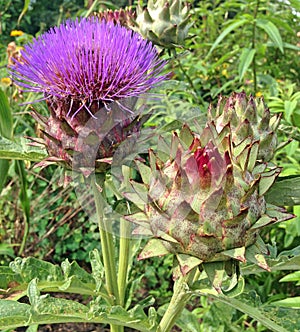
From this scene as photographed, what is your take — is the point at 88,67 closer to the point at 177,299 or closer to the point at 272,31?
the point at 177,299

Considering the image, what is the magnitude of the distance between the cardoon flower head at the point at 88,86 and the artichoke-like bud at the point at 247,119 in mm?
136

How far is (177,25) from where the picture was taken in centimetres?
98

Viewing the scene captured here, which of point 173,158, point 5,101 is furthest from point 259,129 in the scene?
point 5,101

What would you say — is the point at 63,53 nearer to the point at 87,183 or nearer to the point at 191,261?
the point at 87,183

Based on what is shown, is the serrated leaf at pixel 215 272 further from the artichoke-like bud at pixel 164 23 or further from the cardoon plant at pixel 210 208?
the artichoke-like bud at pixel 164 23

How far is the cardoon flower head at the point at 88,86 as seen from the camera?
2.51 ft

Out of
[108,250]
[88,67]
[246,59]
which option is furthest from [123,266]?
[246,59]

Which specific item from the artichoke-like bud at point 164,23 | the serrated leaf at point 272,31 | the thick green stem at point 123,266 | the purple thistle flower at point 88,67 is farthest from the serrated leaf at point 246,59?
the thick green stem at point 123,266

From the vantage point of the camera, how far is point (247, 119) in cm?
69

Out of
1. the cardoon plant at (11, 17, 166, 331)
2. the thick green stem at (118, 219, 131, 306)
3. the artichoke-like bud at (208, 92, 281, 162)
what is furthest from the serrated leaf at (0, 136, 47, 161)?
the artichoke-like bud at (208, 92, 281, 162)

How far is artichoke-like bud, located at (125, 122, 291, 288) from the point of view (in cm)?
58

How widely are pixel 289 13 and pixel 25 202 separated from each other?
113 centimetres

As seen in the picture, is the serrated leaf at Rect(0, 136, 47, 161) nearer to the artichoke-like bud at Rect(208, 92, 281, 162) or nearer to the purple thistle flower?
the purple thistle flower

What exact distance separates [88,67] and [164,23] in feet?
0.87
